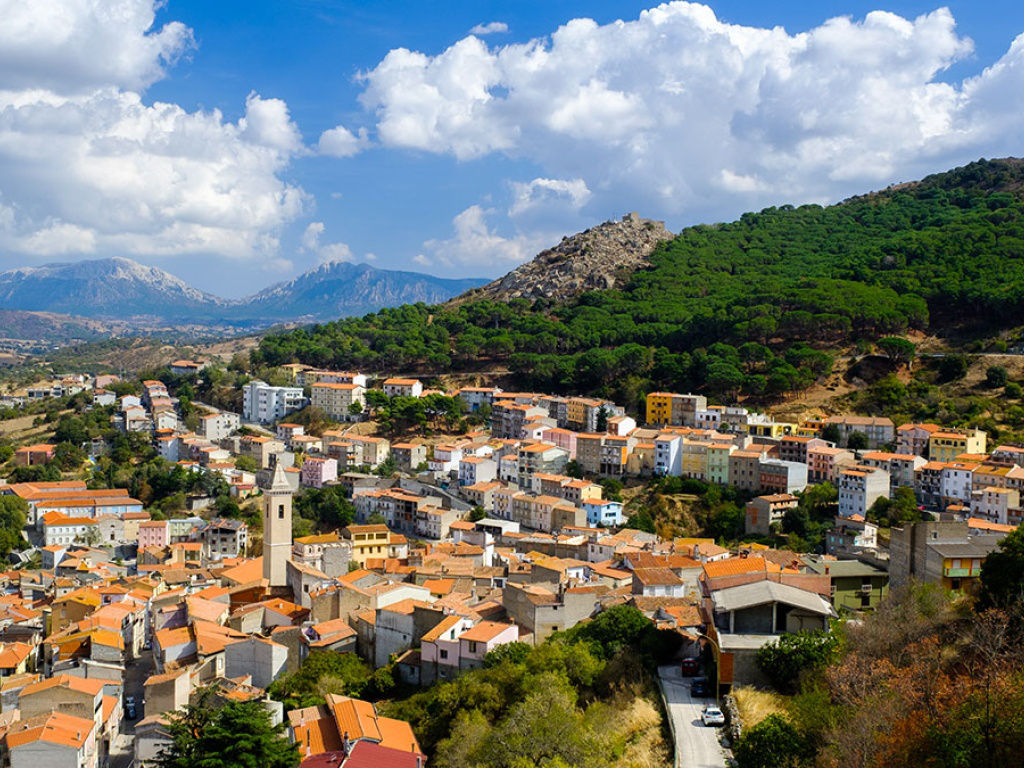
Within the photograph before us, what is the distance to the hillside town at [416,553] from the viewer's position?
17.2m

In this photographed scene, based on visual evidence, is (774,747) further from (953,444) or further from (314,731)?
(953,444)

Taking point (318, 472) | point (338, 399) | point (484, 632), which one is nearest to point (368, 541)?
point (318, 472)

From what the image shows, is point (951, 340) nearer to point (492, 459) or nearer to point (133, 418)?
point (492, 459)

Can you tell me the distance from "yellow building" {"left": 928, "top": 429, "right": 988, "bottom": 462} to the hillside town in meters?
0.12

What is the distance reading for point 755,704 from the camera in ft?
45.6

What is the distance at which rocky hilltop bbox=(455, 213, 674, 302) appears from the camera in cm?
7381

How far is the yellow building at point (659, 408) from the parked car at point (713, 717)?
33.1m

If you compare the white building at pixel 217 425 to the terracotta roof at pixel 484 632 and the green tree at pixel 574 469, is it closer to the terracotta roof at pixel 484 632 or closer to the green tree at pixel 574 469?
the green tree at pixel 574 469

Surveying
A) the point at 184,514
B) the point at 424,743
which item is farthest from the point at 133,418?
the point at 424,743

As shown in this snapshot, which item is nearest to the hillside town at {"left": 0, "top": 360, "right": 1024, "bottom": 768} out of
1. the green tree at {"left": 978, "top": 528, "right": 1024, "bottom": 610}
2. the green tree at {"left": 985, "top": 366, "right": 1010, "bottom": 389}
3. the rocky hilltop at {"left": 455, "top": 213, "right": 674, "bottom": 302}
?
the green tree at {"left": 978, "top": 528, "right": 1024, "bottom": 610}

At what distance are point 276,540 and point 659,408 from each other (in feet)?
82.2

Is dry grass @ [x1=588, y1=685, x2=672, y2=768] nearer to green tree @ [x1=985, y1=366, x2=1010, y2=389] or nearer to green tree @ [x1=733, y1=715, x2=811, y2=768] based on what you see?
green tree @ [x1=733, y1=715, x2=811, y2=768]

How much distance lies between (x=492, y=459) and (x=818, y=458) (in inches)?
541

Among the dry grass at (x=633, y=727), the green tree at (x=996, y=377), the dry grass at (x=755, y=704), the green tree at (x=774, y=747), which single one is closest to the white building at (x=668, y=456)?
the green tree at (x=996, y=377)
